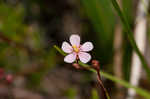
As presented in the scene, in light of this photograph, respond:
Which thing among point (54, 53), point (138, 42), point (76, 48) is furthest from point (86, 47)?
point (54, 53)

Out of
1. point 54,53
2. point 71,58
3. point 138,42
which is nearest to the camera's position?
point 71,58

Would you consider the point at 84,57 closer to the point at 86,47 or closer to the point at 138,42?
the point at 86,47

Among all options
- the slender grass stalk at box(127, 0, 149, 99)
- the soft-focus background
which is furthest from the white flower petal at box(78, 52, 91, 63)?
the slender grass stalk at box(127, 0, 149, 99)

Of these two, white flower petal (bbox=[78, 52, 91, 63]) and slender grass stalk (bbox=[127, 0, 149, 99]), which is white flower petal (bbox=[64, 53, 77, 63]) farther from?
slender grass stalk (bbox=[127, 0, 149, 99])

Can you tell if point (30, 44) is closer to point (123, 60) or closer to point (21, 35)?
point (21, 35)

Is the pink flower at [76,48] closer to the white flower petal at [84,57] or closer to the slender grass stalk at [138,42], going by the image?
the white flower petal at [84,57]

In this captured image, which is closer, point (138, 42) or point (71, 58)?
point (71, 58)

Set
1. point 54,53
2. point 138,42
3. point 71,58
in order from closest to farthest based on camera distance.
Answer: point 71,58
point 138,42
point 54,53

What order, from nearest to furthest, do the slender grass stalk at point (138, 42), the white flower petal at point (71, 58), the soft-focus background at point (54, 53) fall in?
the white flower petal at point (71, 58) → the slender grass stalk at point (138, 42) → the soft-focus background at point (54, 53)

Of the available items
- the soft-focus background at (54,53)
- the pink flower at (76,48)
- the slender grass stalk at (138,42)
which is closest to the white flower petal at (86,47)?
the pink flower at (76,48)
